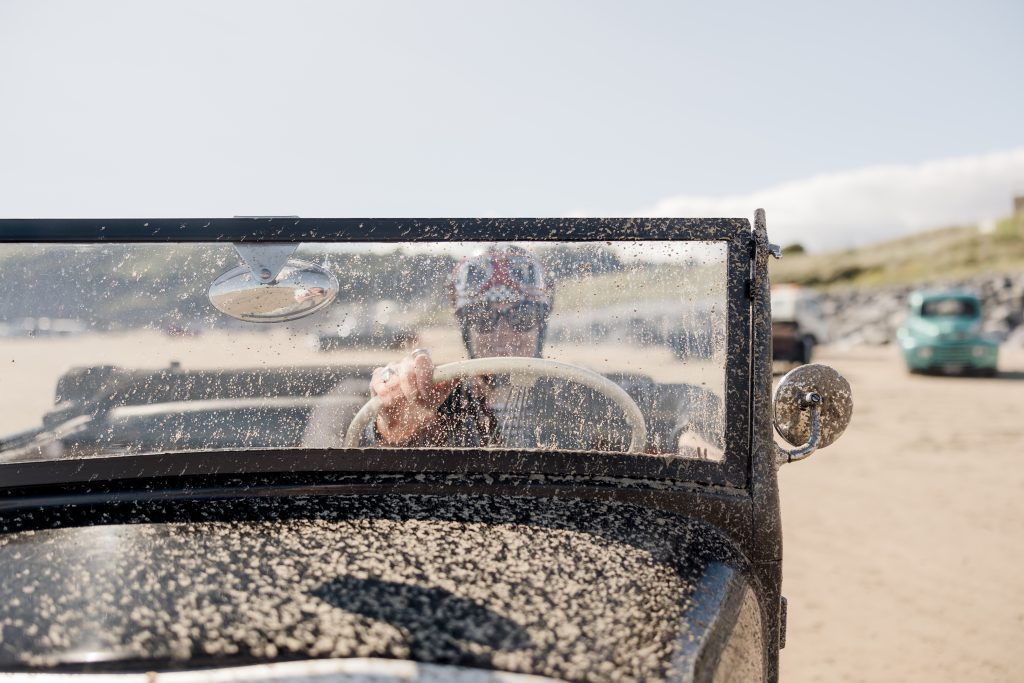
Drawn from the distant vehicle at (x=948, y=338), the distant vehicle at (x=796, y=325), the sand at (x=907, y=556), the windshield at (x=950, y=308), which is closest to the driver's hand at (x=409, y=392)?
the sand at (x=907, y=556)

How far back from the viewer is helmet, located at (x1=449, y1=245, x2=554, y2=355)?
5.69 ft

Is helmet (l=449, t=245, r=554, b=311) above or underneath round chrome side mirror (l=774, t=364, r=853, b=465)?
above

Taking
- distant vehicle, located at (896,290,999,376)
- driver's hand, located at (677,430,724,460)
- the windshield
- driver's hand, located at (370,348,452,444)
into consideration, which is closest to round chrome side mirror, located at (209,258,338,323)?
driver's hand, located at (370,348,452,444)

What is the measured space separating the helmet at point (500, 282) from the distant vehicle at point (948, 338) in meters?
17.2

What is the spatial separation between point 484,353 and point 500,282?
145mm

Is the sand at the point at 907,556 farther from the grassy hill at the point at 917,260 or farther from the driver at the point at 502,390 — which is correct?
the grassy hill at the point at 917,260

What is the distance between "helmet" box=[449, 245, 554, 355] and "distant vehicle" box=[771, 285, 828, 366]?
14667 mm

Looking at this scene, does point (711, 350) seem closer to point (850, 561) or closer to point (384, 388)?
point (384, 388)

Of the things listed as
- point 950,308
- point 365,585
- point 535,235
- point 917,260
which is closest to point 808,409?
point 535,235

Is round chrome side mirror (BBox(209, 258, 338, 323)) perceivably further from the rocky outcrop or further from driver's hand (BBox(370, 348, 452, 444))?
the rocky outcrop

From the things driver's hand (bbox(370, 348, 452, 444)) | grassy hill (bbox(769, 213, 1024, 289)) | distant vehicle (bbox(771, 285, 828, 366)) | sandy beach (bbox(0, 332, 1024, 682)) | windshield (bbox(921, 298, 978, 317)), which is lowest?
grassy hill (bbox(769, 213, 1024, 289))

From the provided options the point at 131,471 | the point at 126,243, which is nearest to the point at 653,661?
→ the point at 131,471

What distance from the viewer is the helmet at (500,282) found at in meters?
1.74

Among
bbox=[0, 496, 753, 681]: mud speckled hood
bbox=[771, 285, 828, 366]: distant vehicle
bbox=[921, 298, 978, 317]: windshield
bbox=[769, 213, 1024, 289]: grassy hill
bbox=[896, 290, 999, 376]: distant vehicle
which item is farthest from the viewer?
bbox=[769, 213, 1024, 289]: grassy hill
